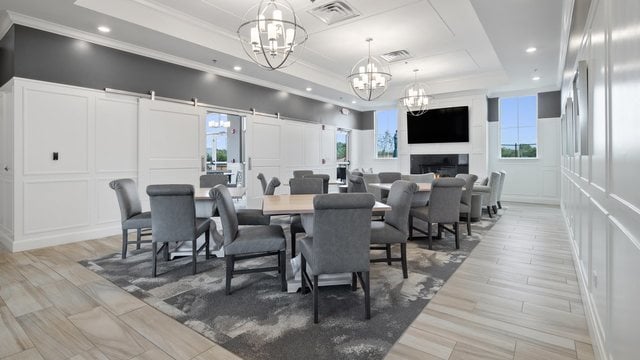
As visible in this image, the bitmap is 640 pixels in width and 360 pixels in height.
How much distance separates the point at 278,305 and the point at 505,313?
176cm

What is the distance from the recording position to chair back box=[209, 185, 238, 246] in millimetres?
2621

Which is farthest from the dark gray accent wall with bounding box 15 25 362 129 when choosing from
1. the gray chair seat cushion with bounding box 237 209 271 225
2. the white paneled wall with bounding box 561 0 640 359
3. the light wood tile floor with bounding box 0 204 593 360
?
the white paneled wall with bounding box 561 0 640 359

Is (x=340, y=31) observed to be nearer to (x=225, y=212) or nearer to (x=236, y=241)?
(x=225, y=212)

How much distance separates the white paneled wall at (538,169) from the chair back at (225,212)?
8276mm

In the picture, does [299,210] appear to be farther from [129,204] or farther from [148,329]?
[129,204]

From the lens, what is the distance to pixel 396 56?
6.37 m

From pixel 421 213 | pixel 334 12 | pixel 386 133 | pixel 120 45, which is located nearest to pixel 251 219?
pixel 421 213

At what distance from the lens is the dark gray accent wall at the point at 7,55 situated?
4043mm

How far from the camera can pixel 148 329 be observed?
2203 mm

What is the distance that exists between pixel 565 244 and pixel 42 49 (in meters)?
7.55

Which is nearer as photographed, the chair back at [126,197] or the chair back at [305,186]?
Answer: the chair back at [126,197]

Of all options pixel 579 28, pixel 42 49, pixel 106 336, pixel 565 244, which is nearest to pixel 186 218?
pixel 106 336

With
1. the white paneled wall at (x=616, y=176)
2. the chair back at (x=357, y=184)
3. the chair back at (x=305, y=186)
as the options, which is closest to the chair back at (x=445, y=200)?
the chair back at (x=357, y=184)

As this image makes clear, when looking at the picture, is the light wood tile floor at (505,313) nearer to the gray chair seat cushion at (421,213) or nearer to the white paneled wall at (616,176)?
the white paneled wall at (616,176)
